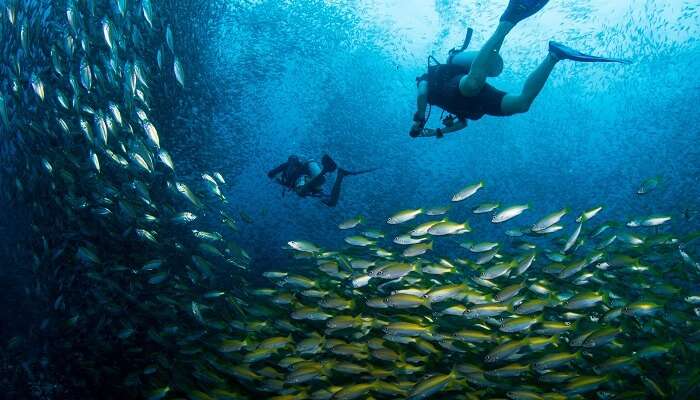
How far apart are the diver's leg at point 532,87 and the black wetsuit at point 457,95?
197mm

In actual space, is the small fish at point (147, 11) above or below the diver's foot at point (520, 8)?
above

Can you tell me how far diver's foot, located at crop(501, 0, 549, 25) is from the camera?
5.00 meters

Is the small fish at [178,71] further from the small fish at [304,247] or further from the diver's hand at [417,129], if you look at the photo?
the diver's hand at [417,129]

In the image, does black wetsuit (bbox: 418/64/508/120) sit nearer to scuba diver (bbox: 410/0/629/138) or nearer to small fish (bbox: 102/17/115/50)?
scuba diver (bbox: 410/0/629/138)

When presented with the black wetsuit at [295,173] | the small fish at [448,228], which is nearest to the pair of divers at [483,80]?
the small fish at [448,228]

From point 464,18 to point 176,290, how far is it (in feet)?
65.0

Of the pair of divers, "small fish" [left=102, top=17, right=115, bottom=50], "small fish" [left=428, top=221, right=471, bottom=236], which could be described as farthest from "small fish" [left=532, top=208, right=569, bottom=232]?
"small fish" [left=102, top=17, right=115, bottom=50]

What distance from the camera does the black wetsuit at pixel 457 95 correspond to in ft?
19.2

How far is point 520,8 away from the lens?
16.6 ft

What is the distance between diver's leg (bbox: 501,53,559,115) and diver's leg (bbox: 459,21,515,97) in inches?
19.6

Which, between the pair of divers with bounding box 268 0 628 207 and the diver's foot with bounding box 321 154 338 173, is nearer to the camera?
the pair of divers with bounding box 268 0 628 207

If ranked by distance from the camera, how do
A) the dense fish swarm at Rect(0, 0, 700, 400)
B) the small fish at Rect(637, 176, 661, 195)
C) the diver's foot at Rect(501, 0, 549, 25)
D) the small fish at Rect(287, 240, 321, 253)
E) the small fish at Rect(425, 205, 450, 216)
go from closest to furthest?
→ 1. the dense fish swarm at Rect(0, 0, 700, 400)
2. the diver's foot at Rect(501, 0, 549, 25)
3. the small fish at Rect(287, 240, 321, 253)
4. the small fish at Rect(425, 205, 450, 216)
5. the small fish at Rect(637, 176, 661, 195)

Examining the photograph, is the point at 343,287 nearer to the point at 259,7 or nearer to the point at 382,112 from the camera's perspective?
the point at 259,7

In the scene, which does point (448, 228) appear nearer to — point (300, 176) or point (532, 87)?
point (532, 87)
